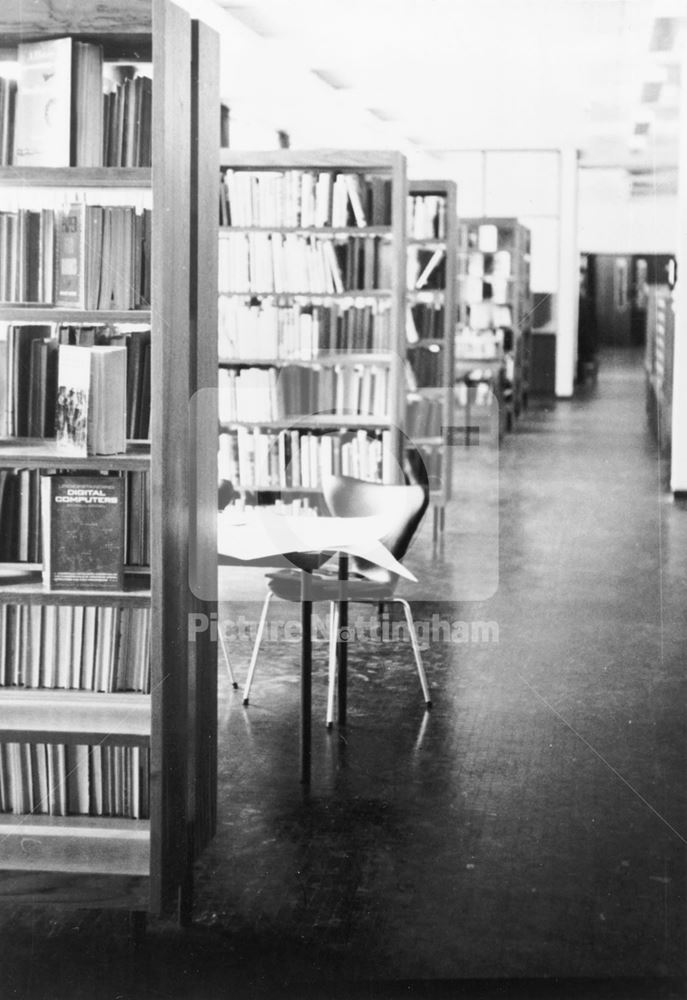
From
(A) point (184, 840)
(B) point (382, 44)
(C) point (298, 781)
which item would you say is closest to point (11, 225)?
(A) point (184, 840)

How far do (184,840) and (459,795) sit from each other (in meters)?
1.19

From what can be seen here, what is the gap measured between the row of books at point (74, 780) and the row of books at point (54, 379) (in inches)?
31.7

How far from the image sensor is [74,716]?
3.30 m

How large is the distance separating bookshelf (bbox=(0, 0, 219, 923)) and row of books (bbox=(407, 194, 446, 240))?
533 centimetres

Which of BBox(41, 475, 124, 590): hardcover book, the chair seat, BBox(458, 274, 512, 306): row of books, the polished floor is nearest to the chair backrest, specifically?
the chair seat

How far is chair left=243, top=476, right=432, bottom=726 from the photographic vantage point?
496 cm

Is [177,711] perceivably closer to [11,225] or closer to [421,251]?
[11,225]

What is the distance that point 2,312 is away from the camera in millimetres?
3354

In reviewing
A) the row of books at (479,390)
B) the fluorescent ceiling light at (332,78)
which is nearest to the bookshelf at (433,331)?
the fluorescent ceiling light at (332,78)

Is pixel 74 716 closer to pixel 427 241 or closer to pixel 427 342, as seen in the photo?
pixel 427 342

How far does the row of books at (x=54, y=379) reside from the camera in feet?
10.7

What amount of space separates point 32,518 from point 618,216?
22545 millimetres

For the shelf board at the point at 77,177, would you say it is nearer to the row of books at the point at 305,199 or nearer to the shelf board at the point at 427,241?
the row of books at the point at 305,199

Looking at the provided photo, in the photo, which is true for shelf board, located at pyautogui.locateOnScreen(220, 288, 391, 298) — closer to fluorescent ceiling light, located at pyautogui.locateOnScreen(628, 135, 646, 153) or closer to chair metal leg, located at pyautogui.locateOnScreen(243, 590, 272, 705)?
chair metal leg, located at pyautogui.locateOnScreen(243, 590, 272, 705)
